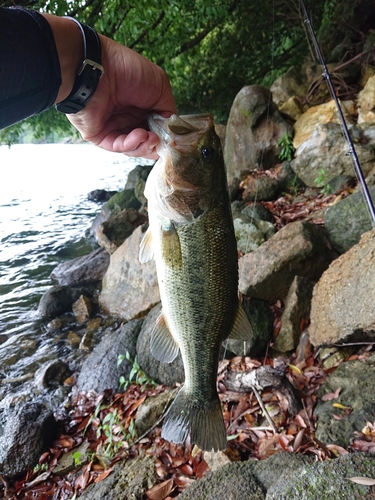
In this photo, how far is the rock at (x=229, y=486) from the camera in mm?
2152

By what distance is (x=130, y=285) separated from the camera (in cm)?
642

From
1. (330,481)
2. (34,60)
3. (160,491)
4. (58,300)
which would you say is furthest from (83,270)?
(330,481)

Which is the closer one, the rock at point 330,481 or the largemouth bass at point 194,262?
the rock at point 330,481

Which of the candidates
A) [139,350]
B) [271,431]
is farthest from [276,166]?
[271,431]

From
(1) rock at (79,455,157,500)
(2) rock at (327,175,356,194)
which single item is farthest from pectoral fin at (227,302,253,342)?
(2) rock at (327,175,356,194)

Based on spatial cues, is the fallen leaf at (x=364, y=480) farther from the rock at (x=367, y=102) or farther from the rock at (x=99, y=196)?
the rock at (x=99, y=196)

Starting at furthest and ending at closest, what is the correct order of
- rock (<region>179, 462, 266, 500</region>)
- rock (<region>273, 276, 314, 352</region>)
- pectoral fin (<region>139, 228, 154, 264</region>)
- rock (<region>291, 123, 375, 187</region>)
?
rock (<region>291, 123, 375, 187</region>), rock (<region>273, 276, 314, 352</region>), pectoral fin (<region>139, 228, 154, 264</region>), rock (<region>179, 462, 266, 500</region>)

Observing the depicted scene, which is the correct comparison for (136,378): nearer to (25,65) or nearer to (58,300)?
(58,300)

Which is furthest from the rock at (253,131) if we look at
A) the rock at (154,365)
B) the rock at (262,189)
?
the rock at (154,365)

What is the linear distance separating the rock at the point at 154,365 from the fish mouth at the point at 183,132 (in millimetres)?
2908

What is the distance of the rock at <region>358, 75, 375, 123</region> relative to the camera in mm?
7379

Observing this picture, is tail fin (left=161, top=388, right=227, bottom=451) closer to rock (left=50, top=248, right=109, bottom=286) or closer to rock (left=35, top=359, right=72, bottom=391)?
rock (left=35, top=359, right=72, bottom=391)

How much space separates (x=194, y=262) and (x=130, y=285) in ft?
15.0

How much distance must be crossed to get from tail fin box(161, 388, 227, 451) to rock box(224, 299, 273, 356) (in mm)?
1841
